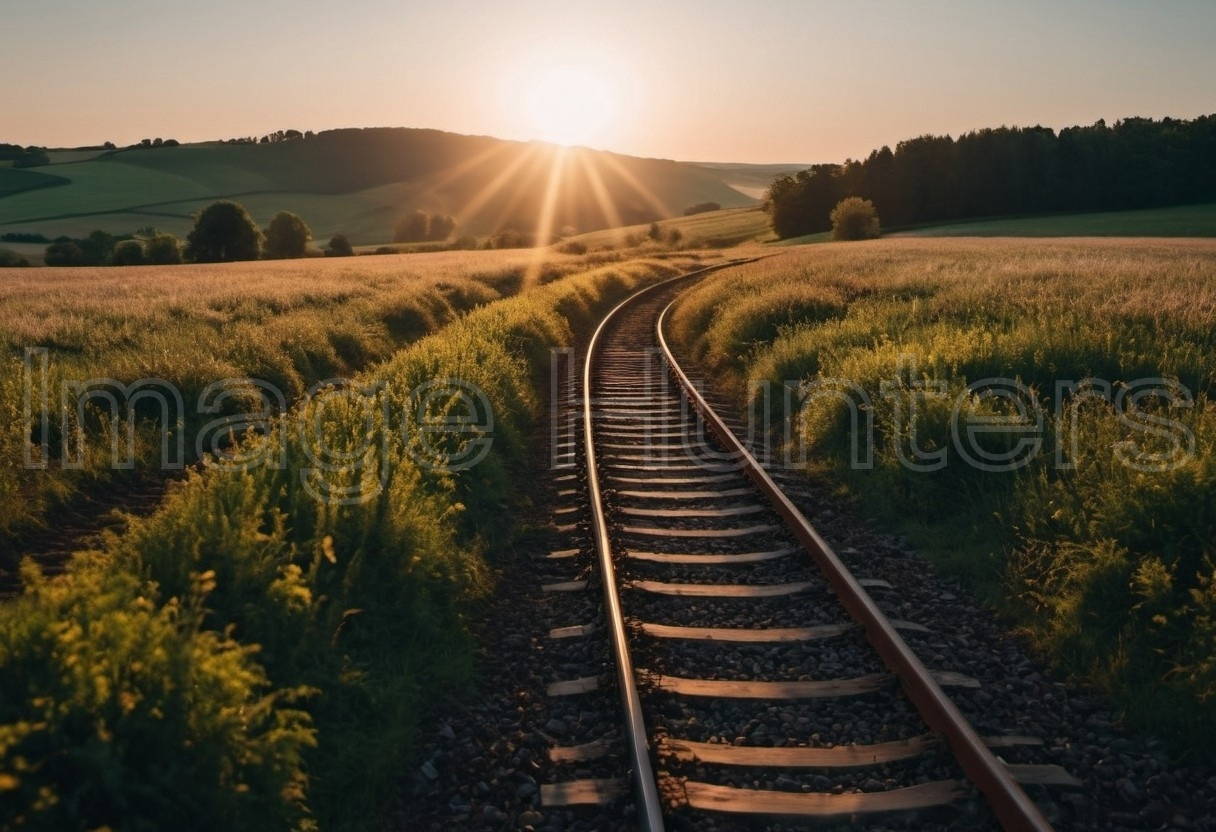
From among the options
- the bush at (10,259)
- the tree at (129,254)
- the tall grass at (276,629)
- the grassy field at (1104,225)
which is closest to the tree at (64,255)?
the bush at (10,259)

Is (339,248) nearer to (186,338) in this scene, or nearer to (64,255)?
(64,255)

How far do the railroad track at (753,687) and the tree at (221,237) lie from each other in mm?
74111

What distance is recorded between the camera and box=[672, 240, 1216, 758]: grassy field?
5281mm

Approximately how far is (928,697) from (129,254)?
76234mm

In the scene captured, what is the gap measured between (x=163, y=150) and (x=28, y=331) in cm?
15587

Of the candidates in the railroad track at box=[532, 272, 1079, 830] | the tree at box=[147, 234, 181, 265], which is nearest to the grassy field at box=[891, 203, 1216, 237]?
the tree at box=[147, 234, 181, 265]

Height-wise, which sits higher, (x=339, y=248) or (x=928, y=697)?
(x=339, y=248)

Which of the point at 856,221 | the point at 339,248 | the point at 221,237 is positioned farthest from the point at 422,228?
the point at 856,221

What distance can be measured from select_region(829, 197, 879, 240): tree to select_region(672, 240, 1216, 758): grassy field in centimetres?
6115

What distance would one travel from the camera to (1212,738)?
4.43 metres

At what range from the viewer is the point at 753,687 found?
4.98 meters

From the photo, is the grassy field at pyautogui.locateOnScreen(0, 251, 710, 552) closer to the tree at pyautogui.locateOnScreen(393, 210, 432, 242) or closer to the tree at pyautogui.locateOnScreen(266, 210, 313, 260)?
the tree at pyautogui.locateOnScreen(266, 210, 313, 260)

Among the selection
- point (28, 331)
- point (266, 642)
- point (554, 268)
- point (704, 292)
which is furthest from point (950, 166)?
point (266, 642)

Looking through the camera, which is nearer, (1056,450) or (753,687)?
(753,687)
